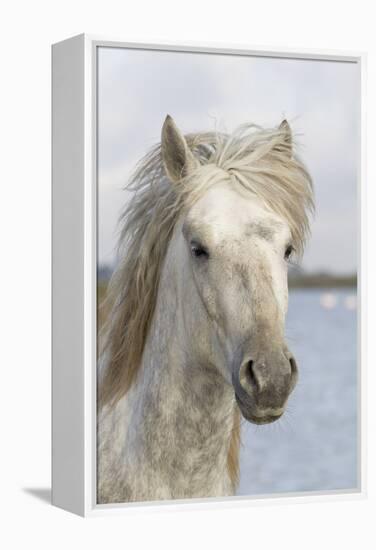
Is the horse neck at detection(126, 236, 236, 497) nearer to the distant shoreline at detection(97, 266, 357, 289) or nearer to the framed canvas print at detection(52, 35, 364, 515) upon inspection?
the framed canvas print at detection(52, 35, 364, 515)

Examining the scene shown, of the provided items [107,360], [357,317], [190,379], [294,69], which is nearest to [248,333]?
[190,379]

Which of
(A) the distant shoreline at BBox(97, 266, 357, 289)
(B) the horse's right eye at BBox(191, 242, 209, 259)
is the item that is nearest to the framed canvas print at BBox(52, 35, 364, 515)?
(B) the horse's right eye at BBox(191, 242, 209, 259)

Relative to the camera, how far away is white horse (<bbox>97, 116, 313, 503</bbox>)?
5176 mm

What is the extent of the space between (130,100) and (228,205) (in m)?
0.70

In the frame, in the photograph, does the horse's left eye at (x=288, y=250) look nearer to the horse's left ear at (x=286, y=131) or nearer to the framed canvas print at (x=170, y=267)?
the framed canvas print at (x=170, y=267)

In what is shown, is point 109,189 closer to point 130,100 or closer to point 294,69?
point 130,100

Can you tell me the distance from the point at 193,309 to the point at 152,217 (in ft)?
1.59

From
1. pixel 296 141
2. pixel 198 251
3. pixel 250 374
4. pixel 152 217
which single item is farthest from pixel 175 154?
pixel 250 374

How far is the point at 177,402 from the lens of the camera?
5.41 m

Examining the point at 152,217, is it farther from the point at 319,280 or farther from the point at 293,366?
the point at 319,280

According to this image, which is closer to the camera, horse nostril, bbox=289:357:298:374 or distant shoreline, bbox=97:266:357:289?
horse nostril, bbox=289:357:298:374

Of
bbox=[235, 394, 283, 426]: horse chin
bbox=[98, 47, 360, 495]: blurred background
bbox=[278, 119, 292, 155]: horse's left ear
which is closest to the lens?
bbox=[235, 394, 283, 426]: horse chin

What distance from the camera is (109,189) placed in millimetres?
5480

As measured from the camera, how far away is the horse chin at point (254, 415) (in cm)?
517
